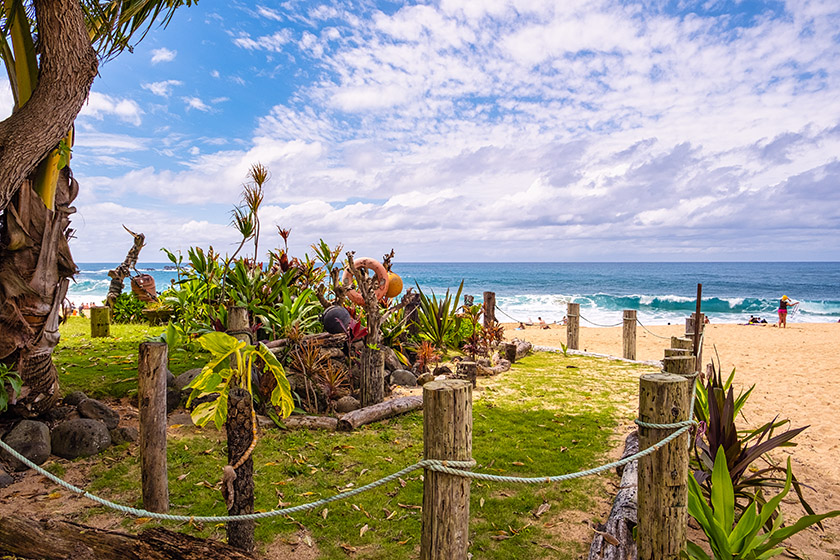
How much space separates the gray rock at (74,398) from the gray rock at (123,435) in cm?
77

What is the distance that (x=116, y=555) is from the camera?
2578 millimetres

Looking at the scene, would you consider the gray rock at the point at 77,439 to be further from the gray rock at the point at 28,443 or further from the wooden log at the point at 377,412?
the wooden log at the point at 377,412

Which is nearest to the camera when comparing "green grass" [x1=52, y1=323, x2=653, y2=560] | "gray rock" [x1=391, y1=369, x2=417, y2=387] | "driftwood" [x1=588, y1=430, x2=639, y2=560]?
"driftwood" [x1=588, y1=430, x2=639, y2=560]

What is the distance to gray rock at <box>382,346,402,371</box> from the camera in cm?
805

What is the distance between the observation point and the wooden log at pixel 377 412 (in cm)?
569

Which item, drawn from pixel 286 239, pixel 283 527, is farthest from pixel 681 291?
pixel 283 527

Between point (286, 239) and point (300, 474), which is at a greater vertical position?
point (286, 239)

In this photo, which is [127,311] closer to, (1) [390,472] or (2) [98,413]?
(2) [98,413]

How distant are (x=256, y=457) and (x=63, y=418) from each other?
223 centimetres

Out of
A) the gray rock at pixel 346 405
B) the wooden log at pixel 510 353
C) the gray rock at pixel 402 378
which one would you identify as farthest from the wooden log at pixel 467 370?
the wooden log at pixel 510 353

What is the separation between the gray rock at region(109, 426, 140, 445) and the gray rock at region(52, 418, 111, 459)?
14 cm

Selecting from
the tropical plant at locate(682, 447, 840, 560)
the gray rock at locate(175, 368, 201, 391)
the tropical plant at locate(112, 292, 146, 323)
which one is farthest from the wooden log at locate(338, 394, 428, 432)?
the tropical plant at locate(112, 292, 146, 323)

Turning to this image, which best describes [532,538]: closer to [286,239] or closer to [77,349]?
[286,239]

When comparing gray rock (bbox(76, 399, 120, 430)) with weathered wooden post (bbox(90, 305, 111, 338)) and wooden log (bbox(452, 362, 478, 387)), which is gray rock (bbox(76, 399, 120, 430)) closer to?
wooden log (bbox(452, 362, 478, 387))
